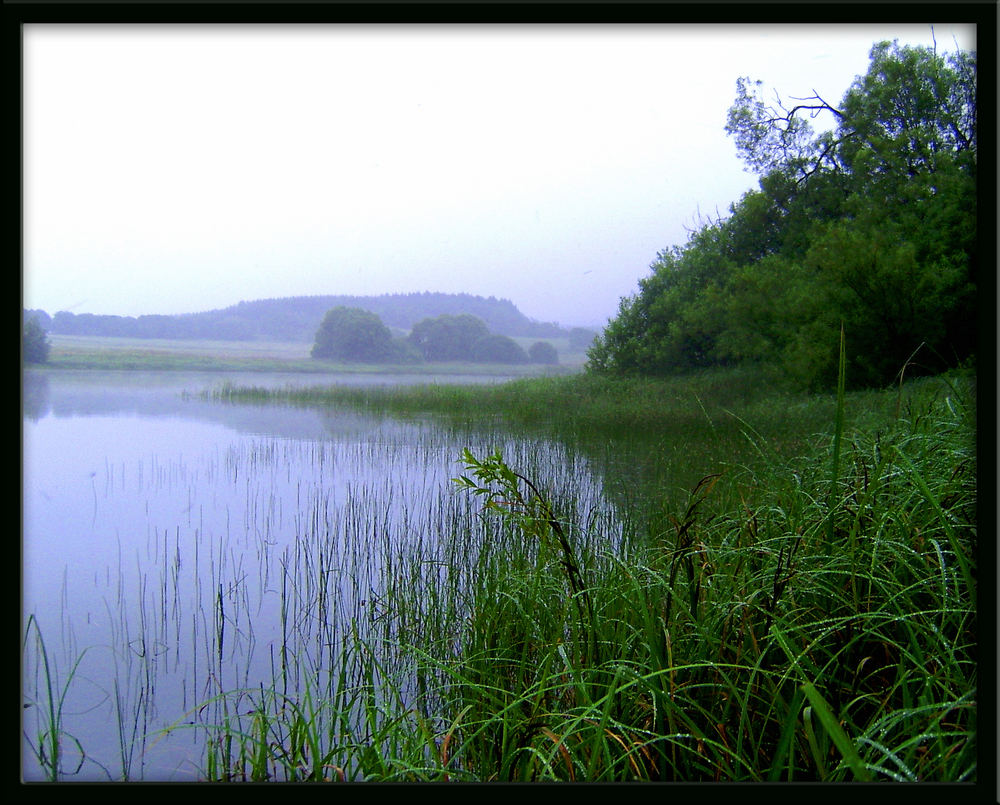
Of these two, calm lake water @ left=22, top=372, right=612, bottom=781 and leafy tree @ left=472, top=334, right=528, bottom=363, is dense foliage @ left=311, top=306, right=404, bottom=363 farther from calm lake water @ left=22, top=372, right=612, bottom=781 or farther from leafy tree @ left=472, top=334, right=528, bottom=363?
leafy tree @ left=472, top=334, right=528, bottom=363

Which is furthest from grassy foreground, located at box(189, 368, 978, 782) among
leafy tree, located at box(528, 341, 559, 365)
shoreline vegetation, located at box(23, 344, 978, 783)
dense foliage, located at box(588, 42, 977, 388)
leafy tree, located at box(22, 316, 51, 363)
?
leafy tree, located at box(22, 316, 51, 363)

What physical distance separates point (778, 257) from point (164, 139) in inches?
125

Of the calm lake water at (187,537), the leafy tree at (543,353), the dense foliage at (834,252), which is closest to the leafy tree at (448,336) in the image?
the calm lake water at (187,537)

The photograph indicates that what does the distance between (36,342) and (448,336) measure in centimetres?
189

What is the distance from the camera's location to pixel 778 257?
3779 millimetres

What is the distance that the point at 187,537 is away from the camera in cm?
303

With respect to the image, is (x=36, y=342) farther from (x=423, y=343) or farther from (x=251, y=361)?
(x=423, y=343)

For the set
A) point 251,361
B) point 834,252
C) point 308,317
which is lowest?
point 251,361

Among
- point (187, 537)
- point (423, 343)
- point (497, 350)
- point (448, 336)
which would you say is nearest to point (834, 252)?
point (497, 350)

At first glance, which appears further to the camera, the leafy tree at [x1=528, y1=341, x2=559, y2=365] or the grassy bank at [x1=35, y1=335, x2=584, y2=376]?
the leafy tree at [x1=528, y1=341, x2=559, y2=365]

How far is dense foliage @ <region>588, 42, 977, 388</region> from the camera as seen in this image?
9.05ft

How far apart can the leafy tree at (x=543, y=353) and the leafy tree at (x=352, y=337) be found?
78 centimetres

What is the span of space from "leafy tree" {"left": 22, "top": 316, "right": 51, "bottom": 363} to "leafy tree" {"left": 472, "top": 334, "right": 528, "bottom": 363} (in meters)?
1.97

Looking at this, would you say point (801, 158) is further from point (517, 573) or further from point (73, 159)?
point (73, 159)
